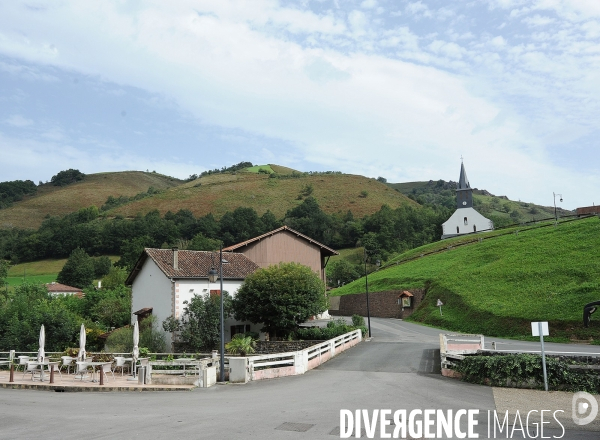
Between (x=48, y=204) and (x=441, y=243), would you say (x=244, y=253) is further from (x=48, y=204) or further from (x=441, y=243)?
(x=48, y=204)

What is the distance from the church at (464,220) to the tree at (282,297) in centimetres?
7505

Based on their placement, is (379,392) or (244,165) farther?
(244,165)

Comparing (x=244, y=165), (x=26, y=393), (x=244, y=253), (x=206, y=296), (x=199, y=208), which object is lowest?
(x=26, y=393)

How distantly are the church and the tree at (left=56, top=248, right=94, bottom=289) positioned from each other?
2661 inches

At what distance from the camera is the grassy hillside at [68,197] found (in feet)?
424

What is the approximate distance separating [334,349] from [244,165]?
17537 centimetres

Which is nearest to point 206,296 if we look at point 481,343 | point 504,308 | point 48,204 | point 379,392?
point 481,343

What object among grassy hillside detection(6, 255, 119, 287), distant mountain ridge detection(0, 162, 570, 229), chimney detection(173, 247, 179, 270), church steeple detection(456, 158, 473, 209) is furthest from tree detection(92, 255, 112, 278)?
church steeple detection(456, 158, 473, 209)

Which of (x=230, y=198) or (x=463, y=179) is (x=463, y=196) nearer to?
(x=463, y=179)

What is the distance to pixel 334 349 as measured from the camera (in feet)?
92.5

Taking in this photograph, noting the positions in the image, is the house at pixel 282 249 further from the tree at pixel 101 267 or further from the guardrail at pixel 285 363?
the tree at pixel 101 267

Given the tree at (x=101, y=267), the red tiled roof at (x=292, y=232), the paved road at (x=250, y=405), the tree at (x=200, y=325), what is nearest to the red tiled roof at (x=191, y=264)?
the tree at (x=200, y=325)

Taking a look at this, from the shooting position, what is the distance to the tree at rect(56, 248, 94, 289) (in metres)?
85.1

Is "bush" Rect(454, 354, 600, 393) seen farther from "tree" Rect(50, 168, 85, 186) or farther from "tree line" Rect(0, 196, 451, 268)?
"tree" Rect(50, 168, 85, 186)
